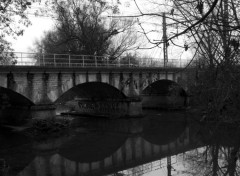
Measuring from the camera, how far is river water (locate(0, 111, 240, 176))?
1175 cm

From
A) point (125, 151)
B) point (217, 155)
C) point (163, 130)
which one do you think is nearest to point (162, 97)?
point (163, 130)

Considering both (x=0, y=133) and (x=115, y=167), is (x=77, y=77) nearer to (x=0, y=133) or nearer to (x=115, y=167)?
(x=0, y=133)

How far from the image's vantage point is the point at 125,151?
15273 millimetres

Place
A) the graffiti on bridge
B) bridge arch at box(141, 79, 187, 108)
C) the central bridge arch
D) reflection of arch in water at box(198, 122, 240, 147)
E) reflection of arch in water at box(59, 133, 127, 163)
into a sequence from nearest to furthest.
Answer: reflection of arch in water at box(59, 133, 127, 163), reflection of arch in water at box(198, 122, 240, 147), the central bridge arch, the graffiti on bridge, bridge arch at box(141, 79, 187, 108)

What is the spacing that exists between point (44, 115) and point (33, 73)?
2.69 metres

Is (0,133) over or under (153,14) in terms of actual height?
under

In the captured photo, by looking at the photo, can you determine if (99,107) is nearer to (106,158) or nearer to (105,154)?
(105,154)

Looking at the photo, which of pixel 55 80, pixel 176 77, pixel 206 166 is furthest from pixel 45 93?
pixel 176 77

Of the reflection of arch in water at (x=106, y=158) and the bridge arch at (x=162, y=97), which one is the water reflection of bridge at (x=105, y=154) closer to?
the reflection of arch in water at (x=106, y=158)

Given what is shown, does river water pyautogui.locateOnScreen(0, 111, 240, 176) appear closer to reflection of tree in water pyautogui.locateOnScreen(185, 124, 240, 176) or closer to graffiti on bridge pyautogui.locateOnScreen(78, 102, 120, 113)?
reflection of tree in water pyautogui.locateOnScreen(185, 124, 240, 176)

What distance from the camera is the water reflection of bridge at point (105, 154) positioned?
1246cm

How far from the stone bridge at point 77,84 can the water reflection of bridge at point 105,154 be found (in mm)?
3138

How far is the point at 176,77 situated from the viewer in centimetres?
3152

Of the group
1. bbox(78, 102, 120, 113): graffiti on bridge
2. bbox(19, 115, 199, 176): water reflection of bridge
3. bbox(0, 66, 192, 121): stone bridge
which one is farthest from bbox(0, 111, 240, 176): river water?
bbox(78, 102, 120, 113): graffiti on bridge
